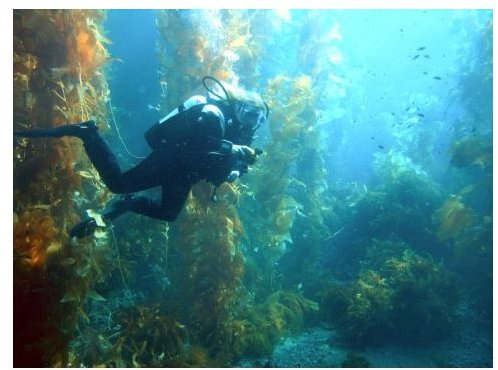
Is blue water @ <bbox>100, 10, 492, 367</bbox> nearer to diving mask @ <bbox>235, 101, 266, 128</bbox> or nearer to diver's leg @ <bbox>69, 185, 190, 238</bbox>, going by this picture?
diving mask @ <bbox>235, 101, 266, 128</bbox>

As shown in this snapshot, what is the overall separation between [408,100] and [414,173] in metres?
15.1

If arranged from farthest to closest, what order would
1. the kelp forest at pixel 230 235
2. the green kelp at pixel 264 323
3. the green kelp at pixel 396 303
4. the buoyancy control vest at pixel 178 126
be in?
1. the green kelp at pixel 396 303
2. the green kelp at pixel 264 323
3. the kelp forest at pixel 230 235
4. the buoyancy control vest at pixel 178 126

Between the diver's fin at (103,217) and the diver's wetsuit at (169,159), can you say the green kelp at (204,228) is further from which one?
the diver's fin at (103,217)

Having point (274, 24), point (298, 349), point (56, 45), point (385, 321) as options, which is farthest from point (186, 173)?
point (274, 24)

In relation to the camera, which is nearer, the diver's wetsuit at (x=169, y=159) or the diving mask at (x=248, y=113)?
the diver's wetsuit at (x=169, y=159)

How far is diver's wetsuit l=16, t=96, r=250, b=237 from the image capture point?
12.3 ft

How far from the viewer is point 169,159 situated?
3.99 m

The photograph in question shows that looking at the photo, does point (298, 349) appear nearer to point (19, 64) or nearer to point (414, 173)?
point (19, 64)

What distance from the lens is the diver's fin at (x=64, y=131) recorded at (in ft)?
12.2

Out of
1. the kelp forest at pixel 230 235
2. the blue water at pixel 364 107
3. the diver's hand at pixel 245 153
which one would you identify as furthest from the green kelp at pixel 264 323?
the diver's hand at pixel 245 153

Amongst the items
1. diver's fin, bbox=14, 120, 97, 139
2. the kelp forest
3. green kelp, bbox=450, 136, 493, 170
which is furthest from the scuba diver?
green kelp, bbox=450, 136, 493, 170

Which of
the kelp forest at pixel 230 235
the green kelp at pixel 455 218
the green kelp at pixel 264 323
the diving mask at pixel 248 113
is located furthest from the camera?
the green kelp at pixel 455 218

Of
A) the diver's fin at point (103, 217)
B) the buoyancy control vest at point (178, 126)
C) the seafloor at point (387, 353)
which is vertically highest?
the buoyancy control vest at point (178, 126)

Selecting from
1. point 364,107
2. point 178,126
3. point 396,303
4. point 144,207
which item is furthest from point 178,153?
point 364,107
